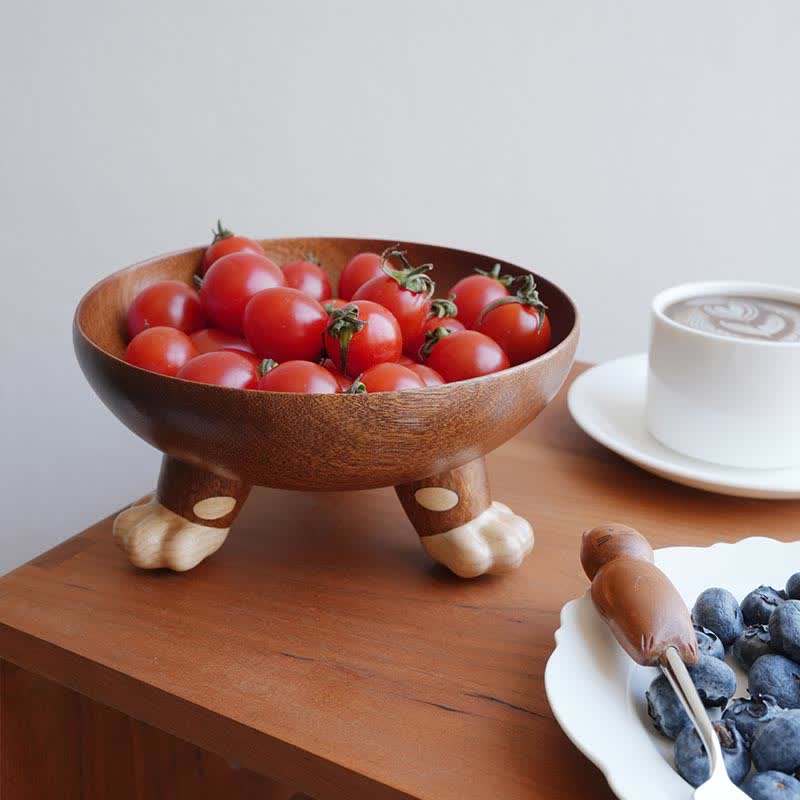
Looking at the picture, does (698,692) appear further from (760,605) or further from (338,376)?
(338,376)

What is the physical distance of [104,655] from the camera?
21.2 inches

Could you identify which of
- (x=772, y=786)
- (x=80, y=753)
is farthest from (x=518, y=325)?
(x=80, y=753)

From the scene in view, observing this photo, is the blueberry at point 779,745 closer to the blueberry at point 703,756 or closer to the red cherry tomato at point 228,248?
the blueberry at point 703,756

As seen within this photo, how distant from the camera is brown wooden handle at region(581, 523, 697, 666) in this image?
446 mm

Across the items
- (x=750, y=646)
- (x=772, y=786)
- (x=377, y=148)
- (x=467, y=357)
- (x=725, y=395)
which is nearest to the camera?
(x=772, y=786)

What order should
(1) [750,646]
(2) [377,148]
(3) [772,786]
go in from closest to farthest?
(3) [772,786]
(1) [750,646]
(2) [377,148]

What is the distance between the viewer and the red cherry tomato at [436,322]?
0.64 meters

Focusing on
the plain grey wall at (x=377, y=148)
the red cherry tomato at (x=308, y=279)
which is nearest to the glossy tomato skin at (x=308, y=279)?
the red cherry tomato at (x=308, y=279)

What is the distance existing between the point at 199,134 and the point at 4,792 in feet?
3.60

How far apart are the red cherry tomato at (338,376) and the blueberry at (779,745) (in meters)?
0.29

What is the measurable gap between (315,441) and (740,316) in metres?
0.43

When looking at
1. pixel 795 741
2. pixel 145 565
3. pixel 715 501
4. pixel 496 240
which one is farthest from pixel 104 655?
pixel 496 240

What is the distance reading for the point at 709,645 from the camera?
479 mm

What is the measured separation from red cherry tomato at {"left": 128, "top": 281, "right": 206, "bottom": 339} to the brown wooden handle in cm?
35
